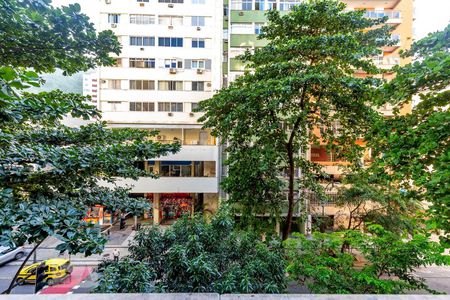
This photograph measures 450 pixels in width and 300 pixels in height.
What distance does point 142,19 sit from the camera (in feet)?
50.0

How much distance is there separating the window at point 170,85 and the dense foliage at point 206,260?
12.6 metres

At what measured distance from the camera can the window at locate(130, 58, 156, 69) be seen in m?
15.3

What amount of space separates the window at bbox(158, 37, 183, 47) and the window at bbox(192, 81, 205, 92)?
2.82 meters

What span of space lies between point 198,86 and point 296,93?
10.1 m

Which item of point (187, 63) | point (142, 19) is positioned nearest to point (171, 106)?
point (187, 63)

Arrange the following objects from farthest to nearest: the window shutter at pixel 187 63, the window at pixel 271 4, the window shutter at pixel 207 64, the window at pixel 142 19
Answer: the window shutter at pixel 207 64, the window shutter at pixel 187 63, the window at pixel 142 19, the window at pixel 271 4

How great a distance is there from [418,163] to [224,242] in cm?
369

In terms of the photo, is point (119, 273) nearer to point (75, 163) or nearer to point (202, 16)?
point (75, 163)

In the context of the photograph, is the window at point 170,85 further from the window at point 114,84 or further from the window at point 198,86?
the window at point 114,84

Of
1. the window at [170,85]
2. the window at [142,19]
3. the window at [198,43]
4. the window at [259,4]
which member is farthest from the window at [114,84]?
the window at [259,4]

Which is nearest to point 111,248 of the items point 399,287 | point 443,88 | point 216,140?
point 216,140

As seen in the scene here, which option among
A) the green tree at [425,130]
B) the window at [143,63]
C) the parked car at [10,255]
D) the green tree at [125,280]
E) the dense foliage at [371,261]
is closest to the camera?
the green tree at [125,280]

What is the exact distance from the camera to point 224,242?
171 inches

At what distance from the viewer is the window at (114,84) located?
596 inches
